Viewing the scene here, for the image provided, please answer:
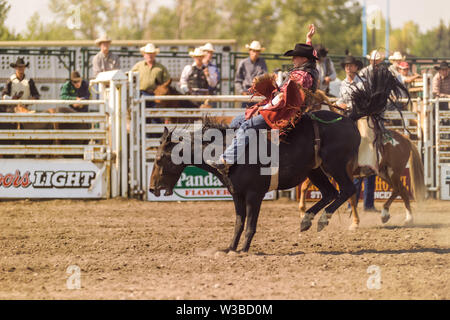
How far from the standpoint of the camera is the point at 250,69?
12.1m

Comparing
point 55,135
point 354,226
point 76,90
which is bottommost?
point 354,226

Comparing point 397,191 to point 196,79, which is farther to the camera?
point 196,79

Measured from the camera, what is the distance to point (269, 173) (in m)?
6.68

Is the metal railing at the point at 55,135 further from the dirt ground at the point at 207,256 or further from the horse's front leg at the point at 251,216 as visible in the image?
the horse's front leg at the point at 251,216

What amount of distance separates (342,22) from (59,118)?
3131cm

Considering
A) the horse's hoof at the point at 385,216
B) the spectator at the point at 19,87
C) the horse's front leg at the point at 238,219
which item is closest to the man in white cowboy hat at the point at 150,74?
the spectator at the point at 19,87

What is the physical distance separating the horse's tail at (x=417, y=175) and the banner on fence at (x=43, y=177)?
4.70m

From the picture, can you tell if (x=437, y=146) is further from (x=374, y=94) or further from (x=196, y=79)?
(x=374, y=94)

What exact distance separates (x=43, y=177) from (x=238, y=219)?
206 inches

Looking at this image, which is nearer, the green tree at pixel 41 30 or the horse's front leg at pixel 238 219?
the horse's front leg at pixel 238 219

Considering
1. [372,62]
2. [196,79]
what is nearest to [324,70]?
[196,79]

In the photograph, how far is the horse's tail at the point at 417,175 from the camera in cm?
930
